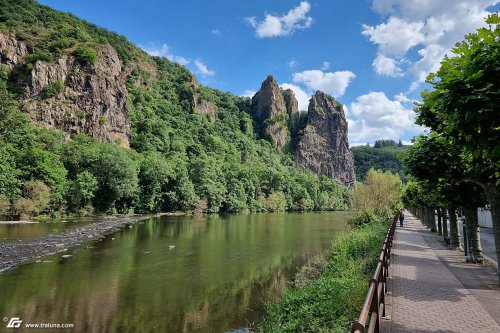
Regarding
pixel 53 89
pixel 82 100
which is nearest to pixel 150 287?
pixel 53 89

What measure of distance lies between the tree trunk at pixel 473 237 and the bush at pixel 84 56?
105091 millimetres

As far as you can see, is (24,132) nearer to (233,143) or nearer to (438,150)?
(438,150)

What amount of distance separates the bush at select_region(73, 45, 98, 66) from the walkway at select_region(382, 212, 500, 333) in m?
104

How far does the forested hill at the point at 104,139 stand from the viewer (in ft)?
189

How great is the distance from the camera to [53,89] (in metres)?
→ 88.6

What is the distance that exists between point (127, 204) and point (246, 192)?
44.6m

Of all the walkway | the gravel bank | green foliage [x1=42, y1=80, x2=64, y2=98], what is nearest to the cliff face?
green foliage [x1=42, y1=80, x2=64, y2=98]

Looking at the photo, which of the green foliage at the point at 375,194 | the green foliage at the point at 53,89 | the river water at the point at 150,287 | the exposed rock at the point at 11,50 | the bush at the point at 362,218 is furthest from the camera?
the exposed rock at the point at 11,50

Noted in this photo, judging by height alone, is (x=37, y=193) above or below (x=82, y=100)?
below

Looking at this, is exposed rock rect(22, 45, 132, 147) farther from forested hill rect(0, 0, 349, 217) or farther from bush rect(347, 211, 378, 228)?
bush rect(347, 211, 378, 228)

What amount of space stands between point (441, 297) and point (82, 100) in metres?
99.6
